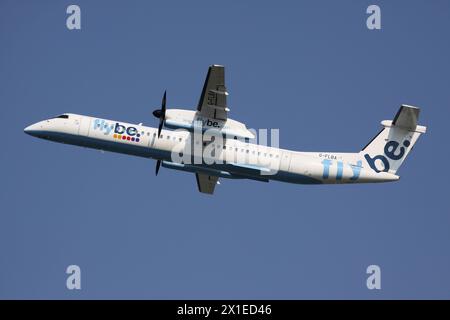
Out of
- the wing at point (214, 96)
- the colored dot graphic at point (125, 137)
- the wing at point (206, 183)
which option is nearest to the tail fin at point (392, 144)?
the wing at point (214, 96)

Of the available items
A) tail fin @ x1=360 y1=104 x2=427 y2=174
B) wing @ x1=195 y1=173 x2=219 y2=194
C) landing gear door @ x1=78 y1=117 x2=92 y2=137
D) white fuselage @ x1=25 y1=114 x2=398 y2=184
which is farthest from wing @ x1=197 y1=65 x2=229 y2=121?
tail fin @ x1=360 y1=104 x2=427 y2=174

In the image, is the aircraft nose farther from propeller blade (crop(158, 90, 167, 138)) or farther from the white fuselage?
propeller blade (crop(158, 90, 167, 138))

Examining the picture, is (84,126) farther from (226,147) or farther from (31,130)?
(226,147)

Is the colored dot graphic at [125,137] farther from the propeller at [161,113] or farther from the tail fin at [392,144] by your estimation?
the tail fin at [392,144]

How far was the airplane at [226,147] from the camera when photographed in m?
29.4

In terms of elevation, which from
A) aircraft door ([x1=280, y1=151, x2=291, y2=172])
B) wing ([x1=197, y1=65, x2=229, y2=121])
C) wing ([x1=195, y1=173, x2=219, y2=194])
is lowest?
wing ([x1=195, y1=173, x2=219, y2=194])

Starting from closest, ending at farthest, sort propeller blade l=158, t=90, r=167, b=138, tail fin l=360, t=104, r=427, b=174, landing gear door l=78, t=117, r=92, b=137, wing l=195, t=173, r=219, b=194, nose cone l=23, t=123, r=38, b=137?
propeller blade l=158, t=90, r=167, b=138, tail fin l=360, t=104, r=427, b=174, landing gear door l=78, t=117, r=92, b=137, nose cone l=23, t=123, r=38, b=137, wing l=195, t=173, r=219, b=194

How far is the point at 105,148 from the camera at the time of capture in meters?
30.5

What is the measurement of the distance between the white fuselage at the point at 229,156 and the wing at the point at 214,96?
3.94 ft

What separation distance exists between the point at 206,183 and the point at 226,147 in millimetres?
4031

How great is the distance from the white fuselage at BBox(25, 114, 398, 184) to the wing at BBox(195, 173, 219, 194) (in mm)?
2833

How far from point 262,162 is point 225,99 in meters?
3.20

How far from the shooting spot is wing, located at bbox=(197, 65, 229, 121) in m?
27.8

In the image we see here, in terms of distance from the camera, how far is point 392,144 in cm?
3042
